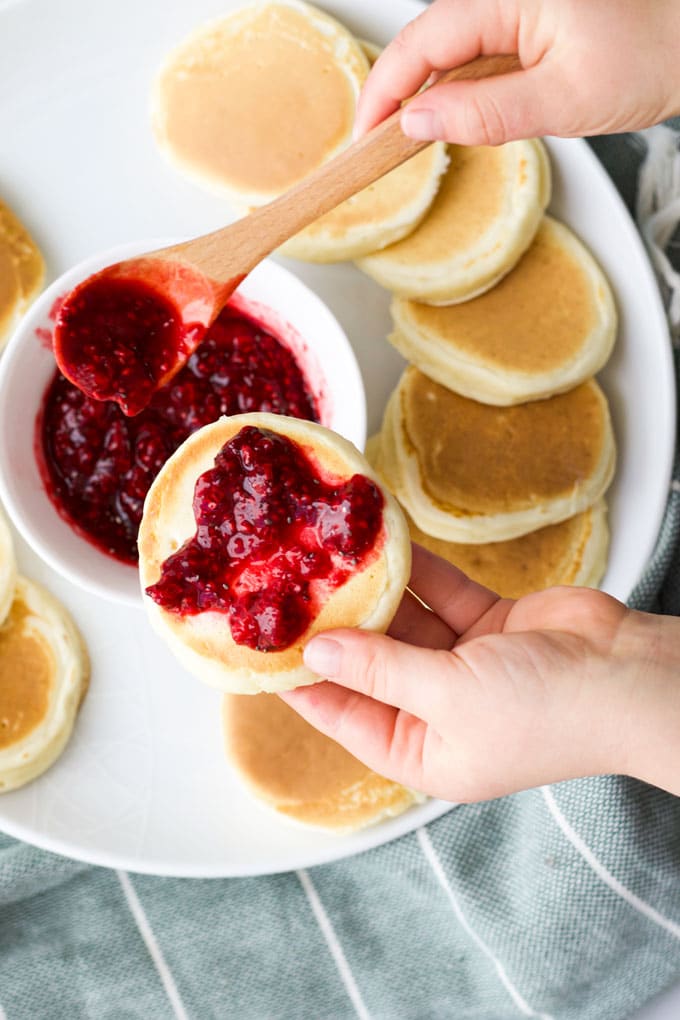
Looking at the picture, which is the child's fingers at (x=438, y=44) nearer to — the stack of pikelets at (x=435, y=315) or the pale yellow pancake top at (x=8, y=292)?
the stack of pikelets at (x=435, y=315)

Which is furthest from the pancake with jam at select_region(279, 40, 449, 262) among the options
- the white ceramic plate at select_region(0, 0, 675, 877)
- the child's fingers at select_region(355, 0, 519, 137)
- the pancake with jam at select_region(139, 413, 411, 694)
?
the pancake with jam at select_region(139, 413, 411, 694)

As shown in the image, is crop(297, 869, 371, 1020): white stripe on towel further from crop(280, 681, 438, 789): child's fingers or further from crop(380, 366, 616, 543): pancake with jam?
crop(380, 366, 616, 543): pancake with jam

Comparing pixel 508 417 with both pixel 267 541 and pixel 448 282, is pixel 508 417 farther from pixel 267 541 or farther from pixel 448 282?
pixel 267 541

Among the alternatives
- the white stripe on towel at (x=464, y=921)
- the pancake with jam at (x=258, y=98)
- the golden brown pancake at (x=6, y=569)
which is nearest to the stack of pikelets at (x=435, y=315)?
the pancake with jam at (x=258, y=98)

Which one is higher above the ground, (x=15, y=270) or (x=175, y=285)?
(x=175, y=285)

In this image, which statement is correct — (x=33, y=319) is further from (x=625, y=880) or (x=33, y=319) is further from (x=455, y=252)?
(x=625, y=880)

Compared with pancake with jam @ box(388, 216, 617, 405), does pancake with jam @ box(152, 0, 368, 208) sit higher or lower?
higher

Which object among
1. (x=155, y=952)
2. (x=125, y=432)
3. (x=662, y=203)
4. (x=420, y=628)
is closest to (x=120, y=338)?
(x=125, y=432)
